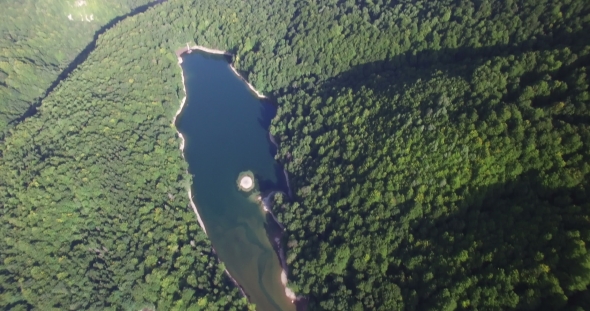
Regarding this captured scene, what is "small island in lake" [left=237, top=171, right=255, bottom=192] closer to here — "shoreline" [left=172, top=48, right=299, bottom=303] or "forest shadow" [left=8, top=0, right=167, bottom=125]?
"shoreline" [left=172, top=48, right=299, bottom=303]

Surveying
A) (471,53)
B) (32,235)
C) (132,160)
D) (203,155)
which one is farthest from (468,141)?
(32,235)

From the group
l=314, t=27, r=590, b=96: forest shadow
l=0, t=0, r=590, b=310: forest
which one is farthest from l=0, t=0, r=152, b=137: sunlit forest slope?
l=314, t=27, r=590, b=96: forest shadow

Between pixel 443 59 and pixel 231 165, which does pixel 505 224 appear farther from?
pixel 231 165

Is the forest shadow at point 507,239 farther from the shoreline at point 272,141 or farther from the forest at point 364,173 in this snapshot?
the shoreline at point 272,141

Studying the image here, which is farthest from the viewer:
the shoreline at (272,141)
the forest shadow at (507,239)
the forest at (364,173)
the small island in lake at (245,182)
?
the small island in lake at (245,182)

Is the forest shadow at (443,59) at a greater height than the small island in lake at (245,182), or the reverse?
the forest shadow at (443,59)

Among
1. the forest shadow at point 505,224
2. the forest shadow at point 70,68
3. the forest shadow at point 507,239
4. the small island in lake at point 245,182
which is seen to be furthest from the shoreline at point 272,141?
the forest shadow at point 70,68

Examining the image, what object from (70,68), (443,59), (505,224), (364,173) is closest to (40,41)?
(70,68)
